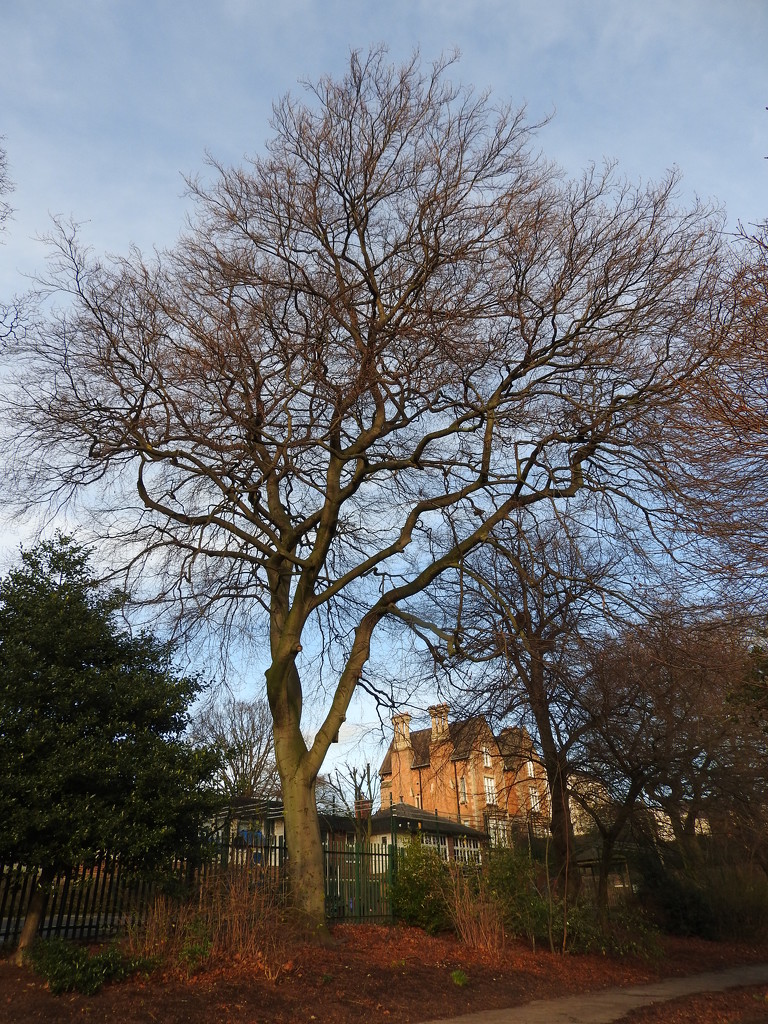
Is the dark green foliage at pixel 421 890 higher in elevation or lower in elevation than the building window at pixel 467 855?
lower

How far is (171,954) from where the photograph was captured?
838cm

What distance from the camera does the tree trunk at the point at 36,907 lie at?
9.01m

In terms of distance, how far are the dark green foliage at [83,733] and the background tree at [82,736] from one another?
15 mm

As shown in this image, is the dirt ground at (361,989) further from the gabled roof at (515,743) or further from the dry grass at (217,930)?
the gabled roof at (515,743)

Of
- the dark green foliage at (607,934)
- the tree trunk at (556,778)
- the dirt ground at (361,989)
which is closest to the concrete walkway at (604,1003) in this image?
the dirt ground at (361,989)

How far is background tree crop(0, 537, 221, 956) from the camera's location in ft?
28.7

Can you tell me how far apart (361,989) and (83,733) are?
4.69m

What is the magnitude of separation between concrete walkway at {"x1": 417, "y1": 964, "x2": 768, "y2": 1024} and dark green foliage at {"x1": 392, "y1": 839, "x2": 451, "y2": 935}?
320 cm

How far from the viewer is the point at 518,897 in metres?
13.0

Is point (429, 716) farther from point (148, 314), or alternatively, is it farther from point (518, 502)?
point (148, 314)

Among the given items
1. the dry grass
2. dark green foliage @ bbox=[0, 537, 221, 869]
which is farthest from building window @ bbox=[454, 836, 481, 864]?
dark green foliage @ bbox=[0, 537, 221, 869]

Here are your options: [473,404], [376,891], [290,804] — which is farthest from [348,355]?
[376,891]

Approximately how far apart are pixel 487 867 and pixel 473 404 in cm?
840

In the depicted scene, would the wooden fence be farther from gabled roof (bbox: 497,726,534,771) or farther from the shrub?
gabled roof (bbox: 497,726,534,771)
